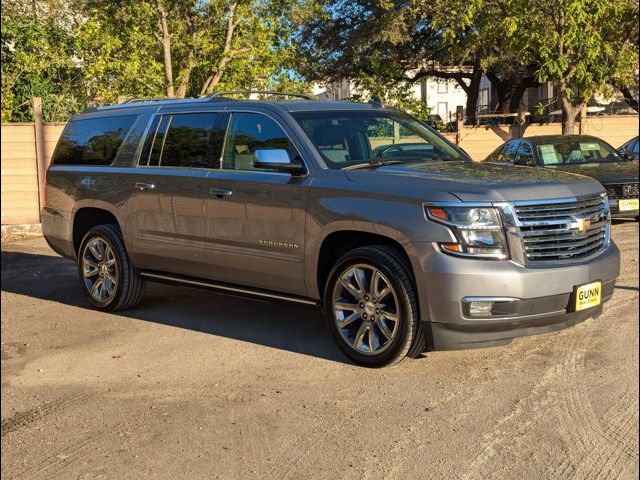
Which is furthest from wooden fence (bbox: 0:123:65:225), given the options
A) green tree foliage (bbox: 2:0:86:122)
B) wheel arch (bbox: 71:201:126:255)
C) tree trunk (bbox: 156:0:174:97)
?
wheel arch (bbox: 71:201:126:255)

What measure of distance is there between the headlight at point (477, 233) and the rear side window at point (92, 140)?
3.81 meters

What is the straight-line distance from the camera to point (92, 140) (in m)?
8.11

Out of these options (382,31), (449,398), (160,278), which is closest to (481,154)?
(382,31)

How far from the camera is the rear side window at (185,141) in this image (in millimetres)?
6801

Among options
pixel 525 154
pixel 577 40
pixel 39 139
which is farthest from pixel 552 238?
pixel 577 40

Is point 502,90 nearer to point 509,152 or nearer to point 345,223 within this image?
point 509,152

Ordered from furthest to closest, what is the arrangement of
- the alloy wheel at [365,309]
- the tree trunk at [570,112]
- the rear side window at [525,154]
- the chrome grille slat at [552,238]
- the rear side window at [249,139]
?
the tree trunk at [570,112]
the rear side window at [525,154]
the rear side window at [249,139]
the alloy wheel at [365,309]
the chrome grille slat at [552,238]

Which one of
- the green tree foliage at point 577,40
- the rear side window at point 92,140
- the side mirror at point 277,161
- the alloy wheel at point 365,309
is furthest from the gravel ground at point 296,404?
the green tree foliage at point 577,40

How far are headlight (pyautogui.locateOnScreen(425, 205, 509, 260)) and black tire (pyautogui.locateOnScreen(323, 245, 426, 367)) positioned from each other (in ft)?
1.25

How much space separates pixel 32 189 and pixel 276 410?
10780 millimetres

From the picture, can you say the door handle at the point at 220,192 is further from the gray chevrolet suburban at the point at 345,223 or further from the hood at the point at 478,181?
the hood at the point at 478,181

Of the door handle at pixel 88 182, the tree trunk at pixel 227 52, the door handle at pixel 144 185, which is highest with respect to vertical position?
the tree trunk at pixel 227 52

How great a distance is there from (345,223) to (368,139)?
109cm

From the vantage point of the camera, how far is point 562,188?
5473mm
